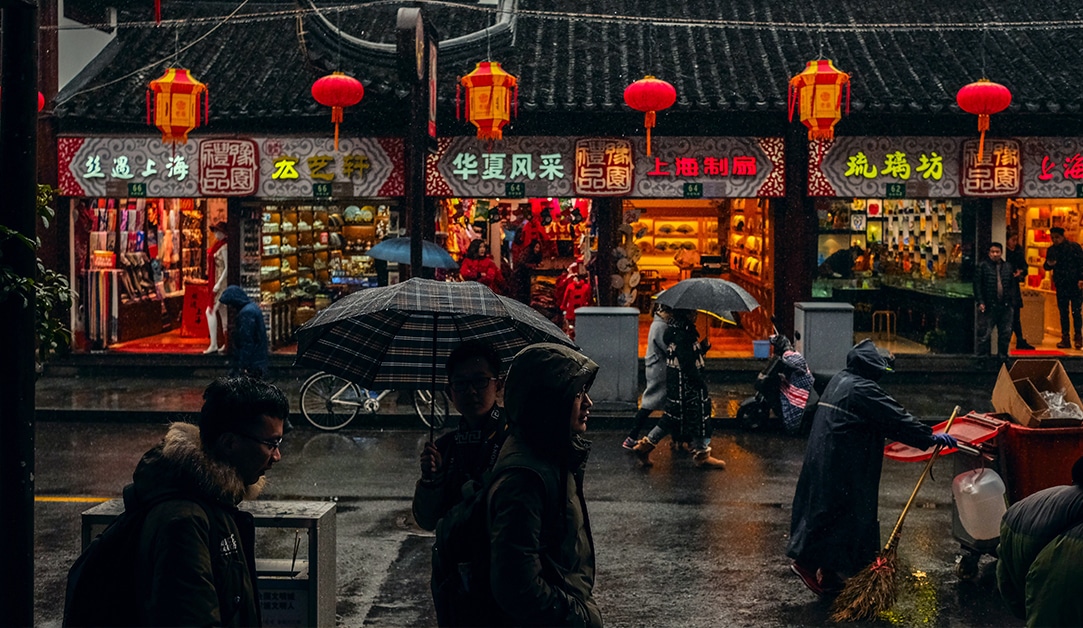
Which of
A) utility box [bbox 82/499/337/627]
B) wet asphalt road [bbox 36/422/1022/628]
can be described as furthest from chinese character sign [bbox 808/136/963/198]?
utility box [bbox 82/499/337/627]

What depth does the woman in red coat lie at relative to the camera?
60.2ft

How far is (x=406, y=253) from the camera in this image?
52.2ft

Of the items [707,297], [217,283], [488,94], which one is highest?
[488,94]

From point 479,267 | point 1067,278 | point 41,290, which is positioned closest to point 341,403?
point 479,267

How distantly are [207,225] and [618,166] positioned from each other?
7.02m

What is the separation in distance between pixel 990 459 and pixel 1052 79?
11.4m

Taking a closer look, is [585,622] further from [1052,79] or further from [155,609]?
[1052,79]

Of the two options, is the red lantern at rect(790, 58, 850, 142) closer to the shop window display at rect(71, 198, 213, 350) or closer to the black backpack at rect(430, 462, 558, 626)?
the shop window display at rect(71, 198, 213, 350)

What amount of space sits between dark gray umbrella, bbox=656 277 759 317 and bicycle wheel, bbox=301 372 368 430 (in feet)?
13.8

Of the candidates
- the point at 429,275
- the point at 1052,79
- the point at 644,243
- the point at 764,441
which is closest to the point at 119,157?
the point at 429,275

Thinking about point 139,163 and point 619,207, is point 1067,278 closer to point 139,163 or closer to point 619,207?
point 619,207

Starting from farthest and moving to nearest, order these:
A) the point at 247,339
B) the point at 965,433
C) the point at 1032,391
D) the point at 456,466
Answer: the point at 247,339 → the point at 1032,391 → the point at 965,433 → the point at 456,466

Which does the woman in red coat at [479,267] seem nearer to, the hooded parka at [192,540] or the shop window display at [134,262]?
the shop window display at [134,262]

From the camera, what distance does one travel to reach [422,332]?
621 cm
